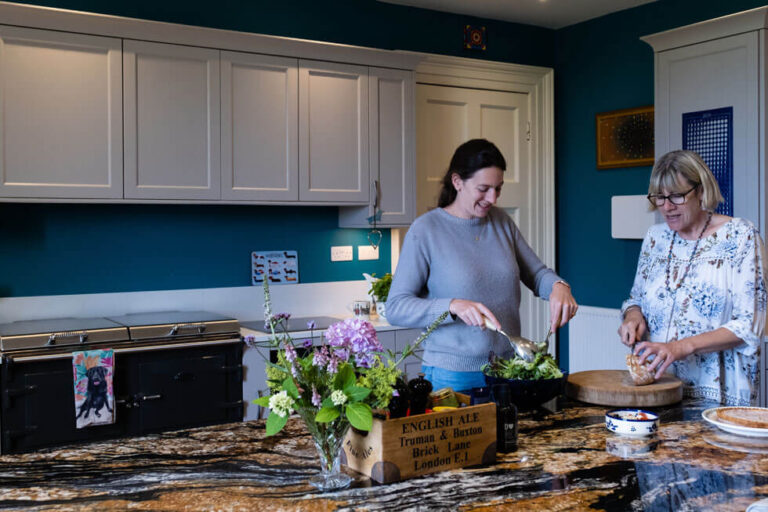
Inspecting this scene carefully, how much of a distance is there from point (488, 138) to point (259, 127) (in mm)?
1810

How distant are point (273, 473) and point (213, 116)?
2573 millimetres

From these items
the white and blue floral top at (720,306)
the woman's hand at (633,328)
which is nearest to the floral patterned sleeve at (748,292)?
the white and blue floral top at (720,306)

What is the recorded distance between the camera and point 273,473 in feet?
5.42

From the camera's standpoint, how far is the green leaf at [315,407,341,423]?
58.3 inches

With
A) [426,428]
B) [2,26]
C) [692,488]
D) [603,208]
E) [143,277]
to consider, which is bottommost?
[692,488]

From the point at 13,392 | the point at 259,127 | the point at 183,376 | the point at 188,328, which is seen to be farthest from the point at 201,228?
the point at 13,392

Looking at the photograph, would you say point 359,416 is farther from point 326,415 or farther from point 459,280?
point 459,280

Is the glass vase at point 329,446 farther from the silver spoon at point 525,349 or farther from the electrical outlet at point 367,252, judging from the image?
the electrical outlet at point 367,252

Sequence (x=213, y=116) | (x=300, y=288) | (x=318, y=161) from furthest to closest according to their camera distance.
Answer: (x=300, y=288)
(x=318, y=161)
(x=213, y=116)

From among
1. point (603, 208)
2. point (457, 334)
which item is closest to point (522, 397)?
point (457, 334)

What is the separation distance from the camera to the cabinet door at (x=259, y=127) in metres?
3.89

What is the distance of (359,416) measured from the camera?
4.84ft

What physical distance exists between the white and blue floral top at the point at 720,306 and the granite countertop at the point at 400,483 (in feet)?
1.96

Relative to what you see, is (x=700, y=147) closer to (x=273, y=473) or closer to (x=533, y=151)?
(x=533, y=151)
